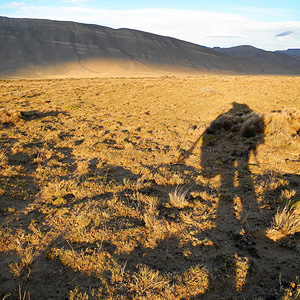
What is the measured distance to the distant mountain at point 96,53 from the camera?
72.6 m

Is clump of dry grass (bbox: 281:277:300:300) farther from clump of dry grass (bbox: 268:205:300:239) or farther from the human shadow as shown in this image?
the human shadow

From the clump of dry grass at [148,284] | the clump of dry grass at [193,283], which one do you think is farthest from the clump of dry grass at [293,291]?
the clump of dry grass at [148,284]

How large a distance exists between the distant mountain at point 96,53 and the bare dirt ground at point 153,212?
211ft

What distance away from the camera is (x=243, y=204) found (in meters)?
4.56

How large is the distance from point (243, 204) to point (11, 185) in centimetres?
487

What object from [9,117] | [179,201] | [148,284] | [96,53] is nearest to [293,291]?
[148,284]

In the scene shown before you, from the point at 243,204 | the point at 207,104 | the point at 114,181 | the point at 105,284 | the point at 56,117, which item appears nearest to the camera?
the point at 105,284

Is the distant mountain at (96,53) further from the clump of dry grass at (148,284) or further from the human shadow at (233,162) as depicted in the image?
the clump of dry grass at (148,284)

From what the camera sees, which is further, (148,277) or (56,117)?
(56,117)

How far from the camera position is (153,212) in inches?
163

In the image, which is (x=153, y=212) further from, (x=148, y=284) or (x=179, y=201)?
(x=148, y=284)

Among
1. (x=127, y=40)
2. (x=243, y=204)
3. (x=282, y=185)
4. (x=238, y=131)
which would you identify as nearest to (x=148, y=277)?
(x=243, y=204)

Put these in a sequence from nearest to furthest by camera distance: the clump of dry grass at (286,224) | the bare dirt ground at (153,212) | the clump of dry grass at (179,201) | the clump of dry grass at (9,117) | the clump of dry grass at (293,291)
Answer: the clump of dry grass at (293,291)
the bare dirt ground at (153,212)
the clump of dry grass at (286,224)
the clump of dry grass at (179,201)
the clump of dry grass at (9,117)

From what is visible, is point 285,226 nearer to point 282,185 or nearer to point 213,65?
point 282,185
